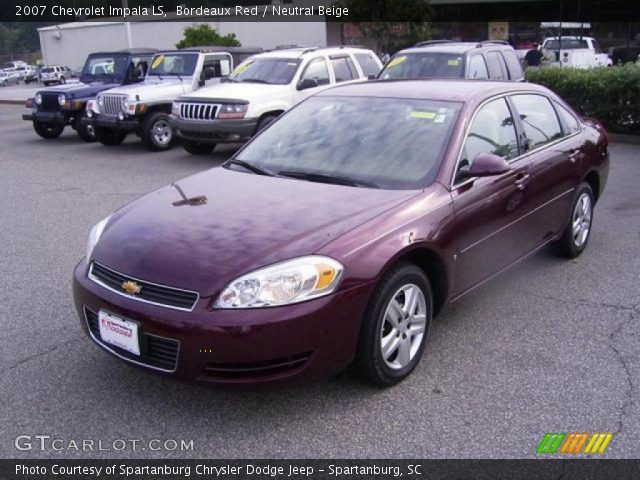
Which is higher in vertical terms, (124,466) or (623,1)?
(623,1)

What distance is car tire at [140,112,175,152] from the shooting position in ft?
40.7

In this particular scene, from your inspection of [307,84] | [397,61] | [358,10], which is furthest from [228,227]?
[358,10]

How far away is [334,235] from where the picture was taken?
335cm

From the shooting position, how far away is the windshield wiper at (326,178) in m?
3.98

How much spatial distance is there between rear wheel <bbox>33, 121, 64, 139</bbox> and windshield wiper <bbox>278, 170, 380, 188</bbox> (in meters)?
11.5

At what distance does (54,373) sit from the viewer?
3793 millimetres

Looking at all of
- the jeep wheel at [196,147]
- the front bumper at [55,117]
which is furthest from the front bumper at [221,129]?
the front bumper at [55,117]

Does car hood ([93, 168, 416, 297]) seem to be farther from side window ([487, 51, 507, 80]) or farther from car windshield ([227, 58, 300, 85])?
side window ([487, 51, 507, 80])

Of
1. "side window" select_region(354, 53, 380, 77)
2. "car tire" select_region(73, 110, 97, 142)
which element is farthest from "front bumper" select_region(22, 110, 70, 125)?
"side window" select_region(354, 53, 380, 77)

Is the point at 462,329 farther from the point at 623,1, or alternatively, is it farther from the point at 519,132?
the point at 623,1

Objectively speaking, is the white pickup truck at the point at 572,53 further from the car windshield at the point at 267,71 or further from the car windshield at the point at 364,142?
the car windshield at the point at 364,142

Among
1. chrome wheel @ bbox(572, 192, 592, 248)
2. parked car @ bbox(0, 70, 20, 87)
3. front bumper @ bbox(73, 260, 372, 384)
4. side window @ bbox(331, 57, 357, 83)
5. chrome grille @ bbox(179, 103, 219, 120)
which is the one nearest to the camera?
front bumper @ bbox(73, 260, 372, 384)

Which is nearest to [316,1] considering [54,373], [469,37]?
[469,37]

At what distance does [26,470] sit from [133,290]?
3.04 feet
